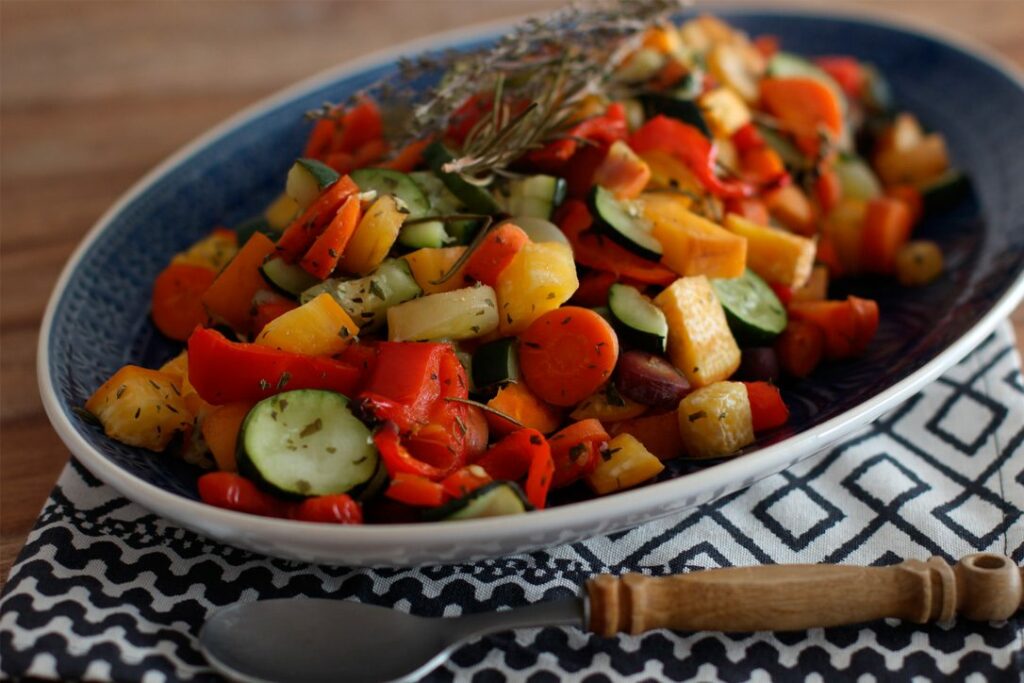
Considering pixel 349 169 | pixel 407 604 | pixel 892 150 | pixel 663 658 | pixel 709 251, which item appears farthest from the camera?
pixel 892 150

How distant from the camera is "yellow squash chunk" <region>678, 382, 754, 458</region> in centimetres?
240

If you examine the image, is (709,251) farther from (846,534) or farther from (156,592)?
(156,592)

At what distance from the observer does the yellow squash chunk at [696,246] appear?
8.75 feet

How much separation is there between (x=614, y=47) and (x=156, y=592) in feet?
6.64

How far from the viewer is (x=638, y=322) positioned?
2514 millimetres

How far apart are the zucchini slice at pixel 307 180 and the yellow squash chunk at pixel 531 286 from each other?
20.3 inches

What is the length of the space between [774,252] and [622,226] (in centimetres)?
55

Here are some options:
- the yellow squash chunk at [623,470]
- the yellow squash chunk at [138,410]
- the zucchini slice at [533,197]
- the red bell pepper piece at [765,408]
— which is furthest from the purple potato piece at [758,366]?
the yellow squash chunk at [138,410]

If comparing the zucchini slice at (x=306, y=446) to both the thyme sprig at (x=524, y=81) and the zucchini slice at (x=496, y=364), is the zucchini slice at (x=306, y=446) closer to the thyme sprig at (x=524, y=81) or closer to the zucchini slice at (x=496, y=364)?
the zucchini slice at (x=496, y=364)

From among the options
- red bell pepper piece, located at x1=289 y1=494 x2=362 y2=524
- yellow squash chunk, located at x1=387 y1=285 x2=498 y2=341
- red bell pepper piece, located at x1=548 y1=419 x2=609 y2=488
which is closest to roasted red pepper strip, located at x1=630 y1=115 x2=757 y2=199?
yellow squash chunk, located at x1=387 y1=285 x2=498 y2=341

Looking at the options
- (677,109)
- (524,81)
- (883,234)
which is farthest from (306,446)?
(883,234)

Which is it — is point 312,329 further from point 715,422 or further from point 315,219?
point 715,422

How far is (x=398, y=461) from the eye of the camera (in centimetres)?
213

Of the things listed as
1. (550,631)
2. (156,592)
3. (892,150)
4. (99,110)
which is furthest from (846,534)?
(99,110)
